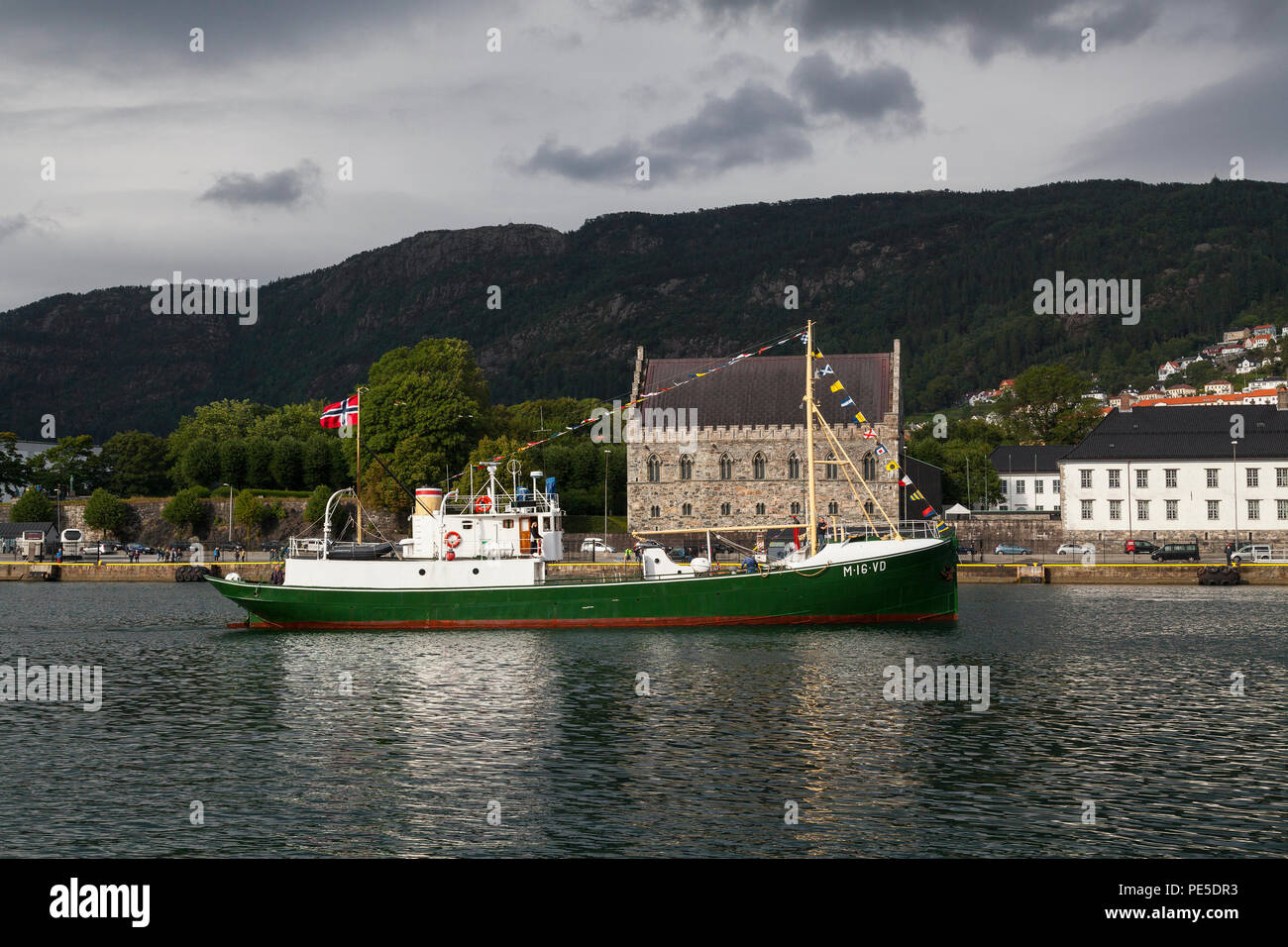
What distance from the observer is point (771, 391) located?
328 ft

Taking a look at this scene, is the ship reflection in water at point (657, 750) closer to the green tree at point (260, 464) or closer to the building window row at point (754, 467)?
the building window row at point (754, 467)

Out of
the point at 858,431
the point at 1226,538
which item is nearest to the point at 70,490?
the point at 858,431

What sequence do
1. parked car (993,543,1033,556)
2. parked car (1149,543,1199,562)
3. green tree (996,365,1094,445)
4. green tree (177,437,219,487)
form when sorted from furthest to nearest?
1. green tree (996,365,1094,445)
2. green tree (177,437,219,487)
3. parked car (993,543,1033,556)
4. parked car (1149,543,1199,562)

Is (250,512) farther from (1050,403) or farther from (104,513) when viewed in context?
(1050,403)

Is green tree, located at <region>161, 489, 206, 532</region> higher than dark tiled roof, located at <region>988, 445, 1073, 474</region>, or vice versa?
dark tiled roof, located at <region>988, 445, 1073, 474</region>

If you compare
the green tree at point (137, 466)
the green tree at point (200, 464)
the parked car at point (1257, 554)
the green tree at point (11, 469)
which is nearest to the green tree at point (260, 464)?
the green tree at point (200, 464)

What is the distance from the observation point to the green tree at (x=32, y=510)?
105m

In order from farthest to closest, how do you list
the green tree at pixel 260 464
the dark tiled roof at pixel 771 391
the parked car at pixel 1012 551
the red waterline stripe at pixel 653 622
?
1. the green tree at pixel 260 464
2. the dark tiled roof at pixel 771 391
3. the parked car at pixel 1012 551
4. the red waterline stripe at pixel 653 622

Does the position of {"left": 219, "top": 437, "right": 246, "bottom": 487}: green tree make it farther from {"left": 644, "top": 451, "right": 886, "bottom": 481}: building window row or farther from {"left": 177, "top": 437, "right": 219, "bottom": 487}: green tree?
{"left": 644, "top": 451, "right": 886, "bottom": 481}: building window row

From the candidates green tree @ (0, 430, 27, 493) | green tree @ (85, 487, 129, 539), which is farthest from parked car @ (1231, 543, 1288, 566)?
green tree @ (0, 430, 27, 493)

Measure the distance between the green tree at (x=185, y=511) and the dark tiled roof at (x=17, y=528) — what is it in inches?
396

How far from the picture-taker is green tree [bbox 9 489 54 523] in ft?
344

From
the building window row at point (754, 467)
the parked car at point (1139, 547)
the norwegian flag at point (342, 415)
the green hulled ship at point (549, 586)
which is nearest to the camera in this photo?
the green hulled ship at point (549, 586)

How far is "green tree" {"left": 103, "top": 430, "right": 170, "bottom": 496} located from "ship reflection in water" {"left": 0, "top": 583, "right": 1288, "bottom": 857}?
259 feet
